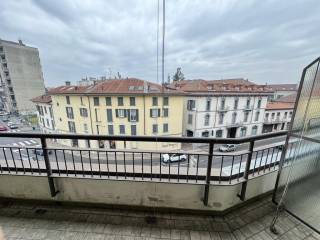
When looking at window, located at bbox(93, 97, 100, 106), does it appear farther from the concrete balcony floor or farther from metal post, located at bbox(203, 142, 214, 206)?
metal post, located at bbox(203, 142, 214, 206)

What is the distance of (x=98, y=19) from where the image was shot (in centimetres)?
147

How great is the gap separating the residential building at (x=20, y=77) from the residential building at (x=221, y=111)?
2.20 m

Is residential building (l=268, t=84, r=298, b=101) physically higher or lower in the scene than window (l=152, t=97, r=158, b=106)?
higher

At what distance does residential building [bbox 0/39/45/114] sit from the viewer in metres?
2.03

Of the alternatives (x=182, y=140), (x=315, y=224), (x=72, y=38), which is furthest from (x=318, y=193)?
(x=72, y=38)

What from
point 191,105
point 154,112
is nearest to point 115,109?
point 154,112

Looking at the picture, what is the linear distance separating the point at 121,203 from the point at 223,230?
3.36 feet

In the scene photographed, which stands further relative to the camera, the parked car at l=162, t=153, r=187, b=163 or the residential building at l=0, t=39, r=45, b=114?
the residential building at l=0, t=39, r=45, b=114

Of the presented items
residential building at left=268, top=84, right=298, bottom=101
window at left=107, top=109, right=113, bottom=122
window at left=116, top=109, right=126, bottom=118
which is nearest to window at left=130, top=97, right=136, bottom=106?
window at left=116, top=109, right=126, bottom=118

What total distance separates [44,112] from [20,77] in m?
0.79

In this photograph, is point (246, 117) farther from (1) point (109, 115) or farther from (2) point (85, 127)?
(2) point (85, 127)

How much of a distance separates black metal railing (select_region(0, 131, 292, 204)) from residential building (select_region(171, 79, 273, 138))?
1127 millimetres

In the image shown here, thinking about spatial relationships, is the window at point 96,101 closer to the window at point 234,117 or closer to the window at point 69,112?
the window at point 69,112

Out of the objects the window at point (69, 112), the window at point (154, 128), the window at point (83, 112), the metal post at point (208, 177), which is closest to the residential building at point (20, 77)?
the window at point (69, 112)
